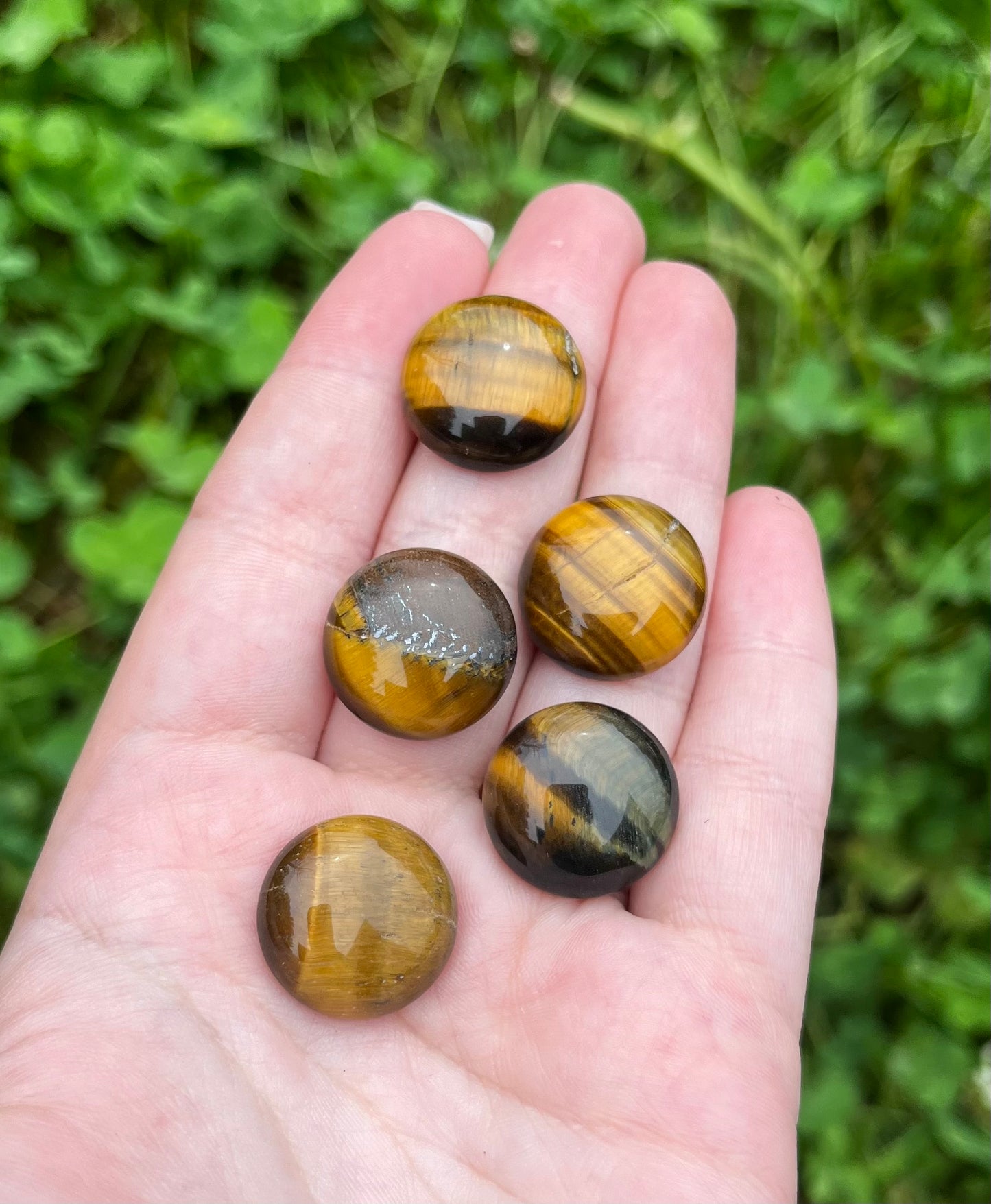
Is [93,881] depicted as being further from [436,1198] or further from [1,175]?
[1,175]

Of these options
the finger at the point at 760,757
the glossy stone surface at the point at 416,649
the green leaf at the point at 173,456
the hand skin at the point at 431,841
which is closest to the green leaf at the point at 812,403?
the hand skin at the point at 431,841

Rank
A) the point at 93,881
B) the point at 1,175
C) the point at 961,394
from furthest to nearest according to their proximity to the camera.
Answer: the point at 961,394 < the point at 1,175 < the point at 93,881

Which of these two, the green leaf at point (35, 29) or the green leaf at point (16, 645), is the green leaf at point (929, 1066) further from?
the green leaf at point (35, 29)

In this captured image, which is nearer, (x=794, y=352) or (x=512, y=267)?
(x=512, y=267)

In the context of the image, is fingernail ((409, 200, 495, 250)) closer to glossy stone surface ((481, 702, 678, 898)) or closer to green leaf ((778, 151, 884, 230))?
green leaf ((778, 151, 884, 230))

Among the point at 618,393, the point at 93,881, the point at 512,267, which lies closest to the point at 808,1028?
the point at 618,393

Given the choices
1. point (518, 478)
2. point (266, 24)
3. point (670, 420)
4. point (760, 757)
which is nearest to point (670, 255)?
point (670, 420)

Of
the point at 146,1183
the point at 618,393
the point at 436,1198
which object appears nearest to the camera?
the point at 146,1183
